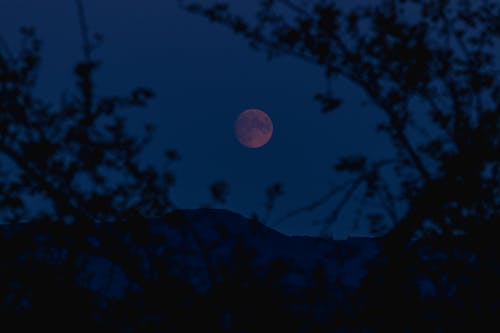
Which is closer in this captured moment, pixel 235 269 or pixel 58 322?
pixel 235 269

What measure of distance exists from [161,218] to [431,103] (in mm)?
3051

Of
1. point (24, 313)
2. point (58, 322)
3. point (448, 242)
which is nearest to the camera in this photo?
point (448, 242)

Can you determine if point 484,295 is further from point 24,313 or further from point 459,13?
point 24,313

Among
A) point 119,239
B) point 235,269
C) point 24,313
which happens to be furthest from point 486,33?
point 24,313

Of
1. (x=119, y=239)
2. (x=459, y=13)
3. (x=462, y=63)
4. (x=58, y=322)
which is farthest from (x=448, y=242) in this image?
(x=58, y=322)

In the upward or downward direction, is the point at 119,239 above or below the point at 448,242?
above

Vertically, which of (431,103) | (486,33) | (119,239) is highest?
(486,33)

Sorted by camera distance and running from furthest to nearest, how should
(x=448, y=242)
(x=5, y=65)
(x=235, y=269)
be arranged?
1. (x=235, y=269)
2. (x=448, y=242)
3. (x=5, y=65)

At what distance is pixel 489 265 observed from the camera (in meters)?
5.81

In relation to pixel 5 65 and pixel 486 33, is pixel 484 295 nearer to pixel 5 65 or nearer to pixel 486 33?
pixel 486 33

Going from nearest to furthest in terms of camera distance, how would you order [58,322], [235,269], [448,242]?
[448,242]
[235,269]
[58,322]

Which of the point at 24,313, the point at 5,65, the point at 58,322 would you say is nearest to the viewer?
the point at 5,65

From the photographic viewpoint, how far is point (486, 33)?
18.9 feet

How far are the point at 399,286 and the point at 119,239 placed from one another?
2739 millimetres
